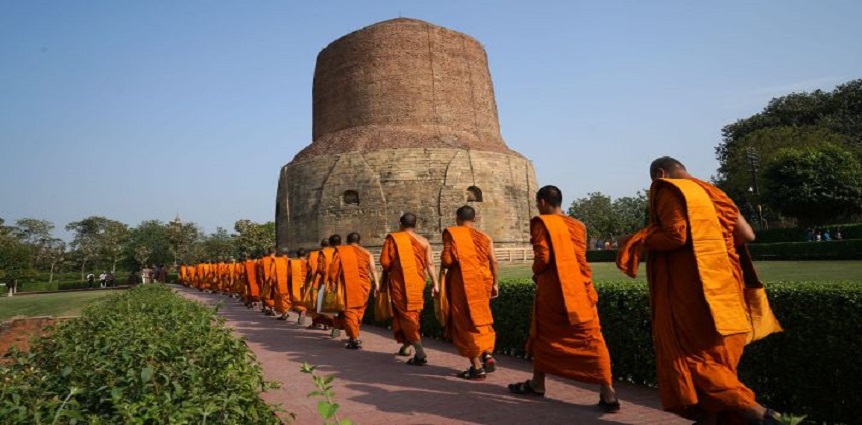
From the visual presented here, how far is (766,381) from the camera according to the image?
380 centimetres

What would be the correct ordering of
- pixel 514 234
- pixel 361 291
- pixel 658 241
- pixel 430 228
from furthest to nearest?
pixel 514 234 → pixel 430 228 → pixel 361 291 → pixel 658 241

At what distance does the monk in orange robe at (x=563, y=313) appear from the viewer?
155 inches

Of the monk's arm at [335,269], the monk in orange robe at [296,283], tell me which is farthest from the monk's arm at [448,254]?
the monk in orange robe at [296,283]

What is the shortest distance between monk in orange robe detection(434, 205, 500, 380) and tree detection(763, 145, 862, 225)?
29.9 m

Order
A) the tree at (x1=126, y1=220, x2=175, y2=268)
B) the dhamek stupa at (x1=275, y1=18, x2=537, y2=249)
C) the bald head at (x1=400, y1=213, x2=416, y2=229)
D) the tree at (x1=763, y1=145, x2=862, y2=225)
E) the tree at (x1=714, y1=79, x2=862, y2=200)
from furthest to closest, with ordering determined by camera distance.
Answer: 1. the tree at (x1=126, y1=220, x2=175, y2=268)
2. the tree at (x1=714, y1=79, x2=862, y2=200)
3. the tree at (x1=763, y1=145, x2=862, y2=225)
4. the dhamek stupa at (x1=275, y1=18, x2=537, y2=249)
5. the bald head at (x1=400, y1=213, x2=416, y2=229)

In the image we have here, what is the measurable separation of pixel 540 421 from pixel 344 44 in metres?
29.3

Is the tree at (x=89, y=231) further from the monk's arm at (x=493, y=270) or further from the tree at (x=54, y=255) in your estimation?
the monk's arm at (x=493, y=270)

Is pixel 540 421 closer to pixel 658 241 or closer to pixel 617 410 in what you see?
pixel 617 410

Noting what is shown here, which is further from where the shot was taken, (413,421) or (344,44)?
(344,44)

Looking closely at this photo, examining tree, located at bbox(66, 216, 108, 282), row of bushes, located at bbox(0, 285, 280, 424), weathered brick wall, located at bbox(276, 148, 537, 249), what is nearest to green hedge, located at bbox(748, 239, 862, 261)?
weathered brick wall, located at bbox(276, 148, 537, 249)

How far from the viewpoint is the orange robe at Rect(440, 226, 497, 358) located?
5.13m

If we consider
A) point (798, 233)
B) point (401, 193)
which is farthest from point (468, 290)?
point (798, 233)

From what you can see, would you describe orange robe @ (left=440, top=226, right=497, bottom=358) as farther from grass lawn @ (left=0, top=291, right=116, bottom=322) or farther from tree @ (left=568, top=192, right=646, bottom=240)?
tree @ (left=568, top=192, right=646, bottom=240)

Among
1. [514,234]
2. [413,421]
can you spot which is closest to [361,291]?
[413,421]
